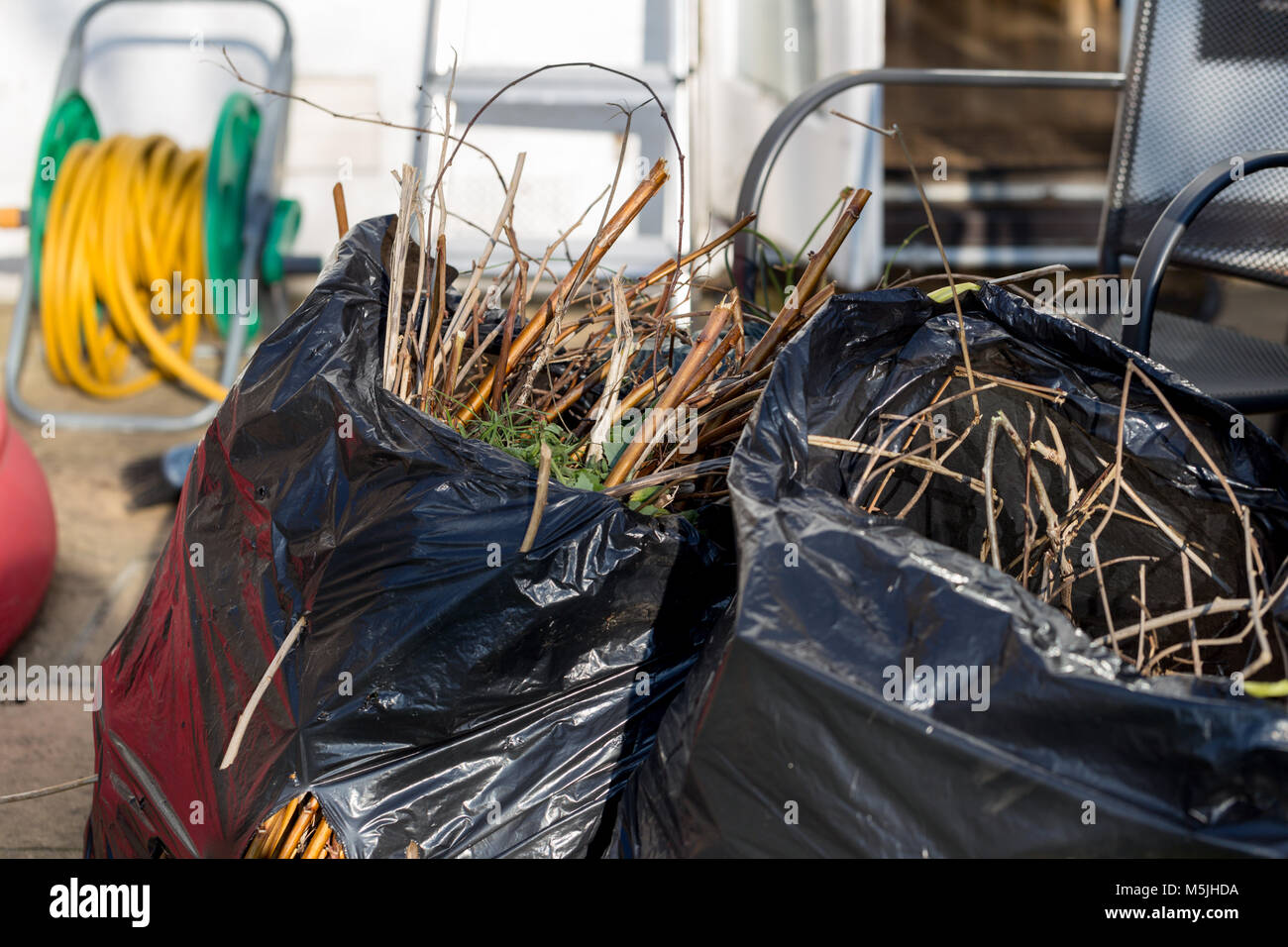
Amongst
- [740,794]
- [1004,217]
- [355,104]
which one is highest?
[355,104]

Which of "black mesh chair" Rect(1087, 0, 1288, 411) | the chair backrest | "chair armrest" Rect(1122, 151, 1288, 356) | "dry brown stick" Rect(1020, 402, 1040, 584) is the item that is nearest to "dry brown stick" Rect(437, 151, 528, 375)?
"dry brown stick" Rect(1020, 402, 1040, 584)

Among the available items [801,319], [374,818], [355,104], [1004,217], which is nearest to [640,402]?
[801,319]

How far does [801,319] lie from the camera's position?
3.38 ft

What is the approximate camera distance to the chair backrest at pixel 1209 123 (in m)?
1.63

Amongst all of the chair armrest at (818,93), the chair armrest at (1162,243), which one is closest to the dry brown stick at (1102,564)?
the chair armrest at (1162,243)

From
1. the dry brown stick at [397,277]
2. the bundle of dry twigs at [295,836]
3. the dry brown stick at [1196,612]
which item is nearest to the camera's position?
the dry brown stick at [1196,612]

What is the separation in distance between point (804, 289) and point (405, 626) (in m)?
0.48

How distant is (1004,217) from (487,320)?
3.04 m

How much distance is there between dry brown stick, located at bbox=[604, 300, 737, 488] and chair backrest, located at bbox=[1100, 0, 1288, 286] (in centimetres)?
A: 112

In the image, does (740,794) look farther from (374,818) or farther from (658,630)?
(374,818)

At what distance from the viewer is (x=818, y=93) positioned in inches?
65.0

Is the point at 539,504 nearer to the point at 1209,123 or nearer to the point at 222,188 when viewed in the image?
the point at 1209,123

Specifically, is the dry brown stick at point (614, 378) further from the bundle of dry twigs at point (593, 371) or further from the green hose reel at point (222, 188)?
the green hose reel at point (222, 188)

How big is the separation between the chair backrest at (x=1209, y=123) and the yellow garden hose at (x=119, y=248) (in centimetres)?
217
